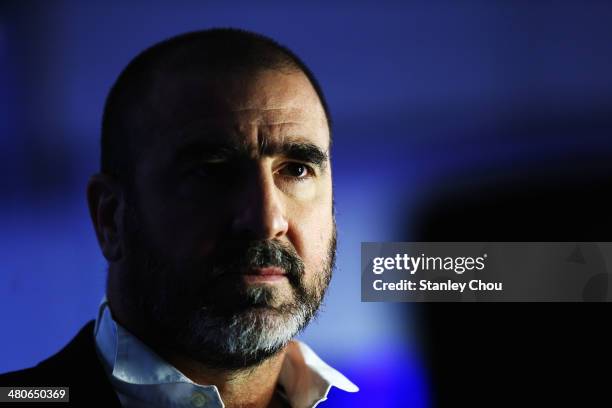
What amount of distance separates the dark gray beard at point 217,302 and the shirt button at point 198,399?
2.4 inches

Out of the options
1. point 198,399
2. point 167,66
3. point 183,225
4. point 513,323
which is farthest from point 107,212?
point 513,323

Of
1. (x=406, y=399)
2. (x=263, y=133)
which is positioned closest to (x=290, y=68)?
(x=263, y=133)

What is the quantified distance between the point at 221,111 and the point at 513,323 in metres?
0.89

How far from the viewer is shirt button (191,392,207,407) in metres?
1.41

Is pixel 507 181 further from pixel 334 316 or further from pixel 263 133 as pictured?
pixel 263 133

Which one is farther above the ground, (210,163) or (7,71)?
(7,71)

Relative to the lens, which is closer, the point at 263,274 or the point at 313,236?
the point at 263,274

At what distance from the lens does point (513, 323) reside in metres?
1.75

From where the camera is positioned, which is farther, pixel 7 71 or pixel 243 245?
pixel 7 71

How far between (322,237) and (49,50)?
2.58ft

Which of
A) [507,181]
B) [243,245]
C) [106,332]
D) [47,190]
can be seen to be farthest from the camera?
[507,181]

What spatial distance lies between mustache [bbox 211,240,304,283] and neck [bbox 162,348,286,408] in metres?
0.22

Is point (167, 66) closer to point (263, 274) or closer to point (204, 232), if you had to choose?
point (204, 232)

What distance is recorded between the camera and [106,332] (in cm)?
147
